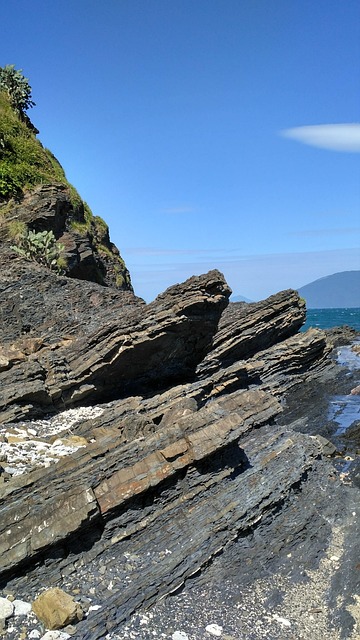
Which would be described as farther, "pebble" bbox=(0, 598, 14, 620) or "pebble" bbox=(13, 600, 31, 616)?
"pebble" bbox=(13, 600, 31, 616)

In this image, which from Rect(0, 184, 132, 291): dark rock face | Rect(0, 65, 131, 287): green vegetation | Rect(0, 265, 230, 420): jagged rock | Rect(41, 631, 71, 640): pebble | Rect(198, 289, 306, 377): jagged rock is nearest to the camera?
Rect(41, 631, 71, 640): pebble

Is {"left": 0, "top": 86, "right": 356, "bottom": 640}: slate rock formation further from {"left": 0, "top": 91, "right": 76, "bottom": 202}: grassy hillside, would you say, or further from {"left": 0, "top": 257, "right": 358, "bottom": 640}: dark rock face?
{"left": 0, "top": 91, "right": 76, "bottom": 202}: grassy hillside

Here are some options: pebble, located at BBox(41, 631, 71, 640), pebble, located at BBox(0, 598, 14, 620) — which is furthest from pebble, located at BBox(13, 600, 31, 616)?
pebble, located at BBox(41, 631, 71, 640)

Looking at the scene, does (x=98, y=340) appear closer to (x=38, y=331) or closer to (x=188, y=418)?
(x=38, y=331)

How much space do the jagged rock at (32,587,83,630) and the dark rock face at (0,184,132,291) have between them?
65.2 ft

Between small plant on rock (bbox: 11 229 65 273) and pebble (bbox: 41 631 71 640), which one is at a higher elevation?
small plant on rock (bbox: 11 229 65 273)

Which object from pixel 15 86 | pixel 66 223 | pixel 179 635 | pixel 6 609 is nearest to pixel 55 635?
pixel 6 609

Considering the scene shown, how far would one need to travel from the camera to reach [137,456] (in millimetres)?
11406

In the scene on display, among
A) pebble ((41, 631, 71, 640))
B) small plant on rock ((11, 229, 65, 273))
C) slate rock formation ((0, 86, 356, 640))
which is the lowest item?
pebble ((41, 631, 71, 640))

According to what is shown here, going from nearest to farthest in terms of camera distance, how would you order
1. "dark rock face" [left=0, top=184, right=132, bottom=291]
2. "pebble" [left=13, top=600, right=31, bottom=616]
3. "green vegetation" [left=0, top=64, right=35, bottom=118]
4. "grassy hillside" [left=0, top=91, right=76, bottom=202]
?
"pebble" [left=13, top=600, right=31, bottom=616]
"dark rock face" [left=0, top=184, right=132, bottom=291]
"grassy hillside" [left=0, top=91, right=76, bottom=202]
"green vegetation" [left=0, top=64, right=35, bottom=118]

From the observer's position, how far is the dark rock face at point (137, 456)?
385 inches

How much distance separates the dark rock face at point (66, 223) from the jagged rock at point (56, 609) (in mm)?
19873

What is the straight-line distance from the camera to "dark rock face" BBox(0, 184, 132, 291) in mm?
27203

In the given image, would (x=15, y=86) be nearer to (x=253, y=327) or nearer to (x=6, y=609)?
(x=253, y=327)
